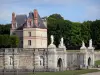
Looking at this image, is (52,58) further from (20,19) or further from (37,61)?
(20,19)

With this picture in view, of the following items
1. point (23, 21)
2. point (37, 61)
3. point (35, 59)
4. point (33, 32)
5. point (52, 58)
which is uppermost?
point (23, 21)

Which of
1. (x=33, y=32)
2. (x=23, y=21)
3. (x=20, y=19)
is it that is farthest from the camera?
(x=20, y=19)

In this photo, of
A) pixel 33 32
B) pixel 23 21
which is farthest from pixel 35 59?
pixel 23 21

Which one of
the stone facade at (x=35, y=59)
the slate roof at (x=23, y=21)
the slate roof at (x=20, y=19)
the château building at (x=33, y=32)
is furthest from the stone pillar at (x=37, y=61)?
the slate roof at (x=20, y=19)

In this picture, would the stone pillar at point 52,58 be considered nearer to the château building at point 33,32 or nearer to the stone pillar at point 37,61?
the stone pillar at point 37,61

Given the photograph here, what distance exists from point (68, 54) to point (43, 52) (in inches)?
251

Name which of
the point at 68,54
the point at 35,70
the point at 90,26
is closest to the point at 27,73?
the point at 35,70

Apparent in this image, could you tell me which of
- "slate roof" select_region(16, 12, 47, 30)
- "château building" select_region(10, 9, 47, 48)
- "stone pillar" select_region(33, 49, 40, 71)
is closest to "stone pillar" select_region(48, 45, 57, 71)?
"stone pillar" select_region(33, 49, 40, 71)

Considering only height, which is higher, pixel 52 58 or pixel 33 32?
pixel 33 32

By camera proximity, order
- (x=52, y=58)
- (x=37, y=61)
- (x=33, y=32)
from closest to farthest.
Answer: (x=52, y=58)
(x=37, y=61)
(x=33, y=32)

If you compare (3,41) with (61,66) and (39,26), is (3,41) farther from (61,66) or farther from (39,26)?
(61,66)

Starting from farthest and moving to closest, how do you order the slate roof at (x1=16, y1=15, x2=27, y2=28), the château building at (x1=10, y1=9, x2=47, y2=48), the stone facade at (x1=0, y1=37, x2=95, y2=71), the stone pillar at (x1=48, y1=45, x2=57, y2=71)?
the slate roof at (x1=16, y1=15, x2=27, y2=28)
the château building at (x1=10, y1=9, x2=47, y2=48)
the stone facade at (x1=0, y1=37, x2=95, y2=71)
the stone pillar at (x1=48, y1=45, x2=57, y2=71)

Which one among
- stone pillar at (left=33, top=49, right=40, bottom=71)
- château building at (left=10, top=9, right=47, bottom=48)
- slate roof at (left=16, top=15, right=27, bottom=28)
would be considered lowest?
stone pillar at (left=33, top=49, right=40, bottom=71)

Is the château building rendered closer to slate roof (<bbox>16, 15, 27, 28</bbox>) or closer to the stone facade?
slate roof (<bbox>16, 15, 27, 28</bbox>)
